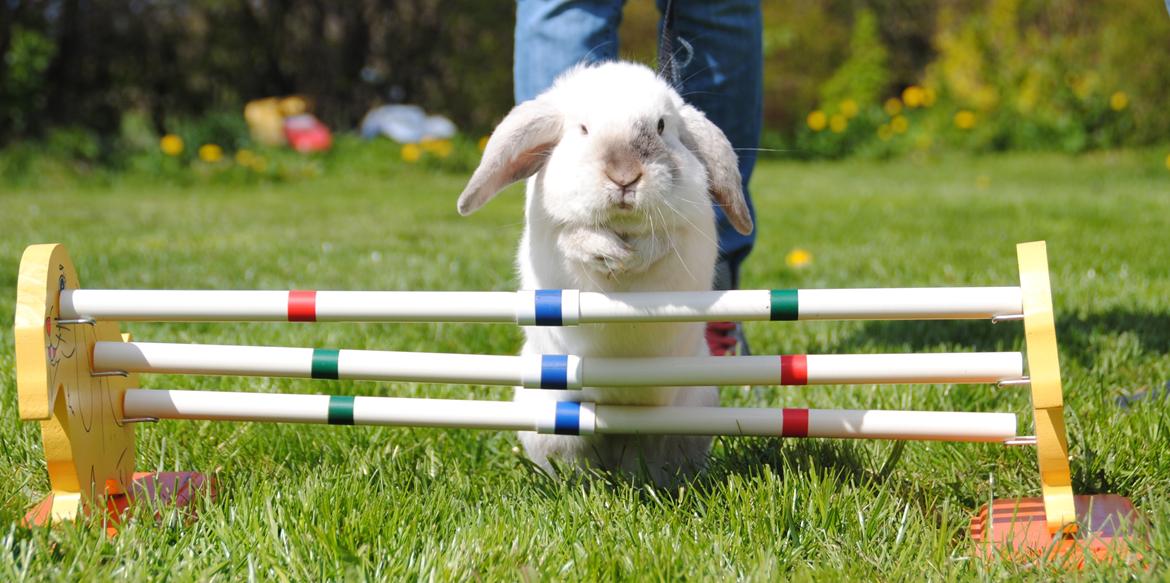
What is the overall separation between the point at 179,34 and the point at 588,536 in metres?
9.20

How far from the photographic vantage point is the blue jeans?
91.6 inches

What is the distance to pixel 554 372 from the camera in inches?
70.4

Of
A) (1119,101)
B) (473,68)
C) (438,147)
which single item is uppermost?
(473,68)

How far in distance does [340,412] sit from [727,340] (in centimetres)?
127

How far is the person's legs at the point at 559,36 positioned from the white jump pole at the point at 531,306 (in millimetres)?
739

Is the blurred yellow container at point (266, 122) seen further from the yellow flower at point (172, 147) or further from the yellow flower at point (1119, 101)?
the yellow flower at point (1119, 101)

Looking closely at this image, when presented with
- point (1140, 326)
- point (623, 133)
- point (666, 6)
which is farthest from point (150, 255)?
point (1140, 326)

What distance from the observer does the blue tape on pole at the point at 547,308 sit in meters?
1.73

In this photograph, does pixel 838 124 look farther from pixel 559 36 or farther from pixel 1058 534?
pixel 1058 534

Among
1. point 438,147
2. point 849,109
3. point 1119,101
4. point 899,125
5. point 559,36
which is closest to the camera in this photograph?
point 559,36

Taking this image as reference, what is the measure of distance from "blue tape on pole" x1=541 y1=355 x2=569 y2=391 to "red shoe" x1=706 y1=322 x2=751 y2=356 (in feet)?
3.37

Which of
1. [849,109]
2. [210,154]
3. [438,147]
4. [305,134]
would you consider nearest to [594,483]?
[210,154]

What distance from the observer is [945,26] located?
11.6 m

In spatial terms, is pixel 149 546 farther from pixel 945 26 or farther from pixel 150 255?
pixel 945 26
